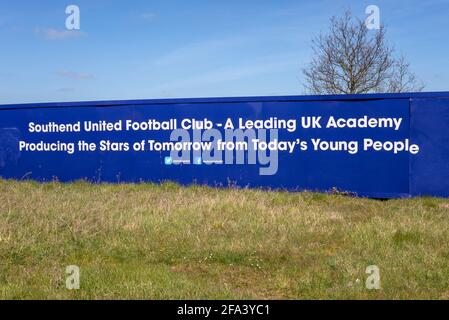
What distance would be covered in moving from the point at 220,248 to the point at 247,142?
5052 millimetres

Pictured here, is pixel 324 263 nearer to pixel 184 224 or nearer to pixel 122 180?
pixel 184 224

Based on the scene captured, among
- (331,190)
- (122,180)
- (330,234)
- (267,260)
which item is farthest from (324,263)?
(122,180)

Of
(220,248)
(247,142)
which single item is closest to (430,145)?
(247,142)

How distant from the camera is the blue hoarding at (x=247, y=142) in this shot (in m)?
9.87

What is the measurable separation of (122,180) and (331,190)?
477cm

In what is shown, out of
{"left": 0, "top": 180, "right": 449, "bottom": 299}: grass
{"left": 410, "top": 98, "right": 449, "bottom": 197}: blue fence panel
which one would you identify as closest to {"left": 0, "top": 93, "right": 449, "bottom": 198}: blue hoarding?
{"left": 410, "top": 98, "right": 449, "bottom": 197}: blue fence panel

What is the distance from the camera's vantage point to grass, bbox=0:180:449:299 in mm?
4770

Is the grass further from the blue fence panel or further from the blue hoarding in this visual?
the blue hoarding

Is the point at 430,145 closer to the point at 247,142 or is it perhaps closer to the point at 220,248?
the point at 247,142

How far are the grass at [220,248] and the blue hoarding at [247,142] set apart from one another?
1.15 metres

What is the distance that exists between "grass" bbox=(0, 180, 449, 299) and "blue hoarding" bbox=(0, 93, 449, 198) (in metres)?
1.15

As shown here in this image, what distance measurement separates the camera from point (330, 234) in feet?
22.0

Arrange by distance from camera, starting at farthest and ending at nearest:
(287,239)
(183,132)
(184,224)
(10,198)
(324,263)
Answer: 1. (183,132)
2. (10,198)
3. (184,224)
4. (287,239)
5. (324,263)

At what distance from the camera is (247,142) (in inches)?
426
